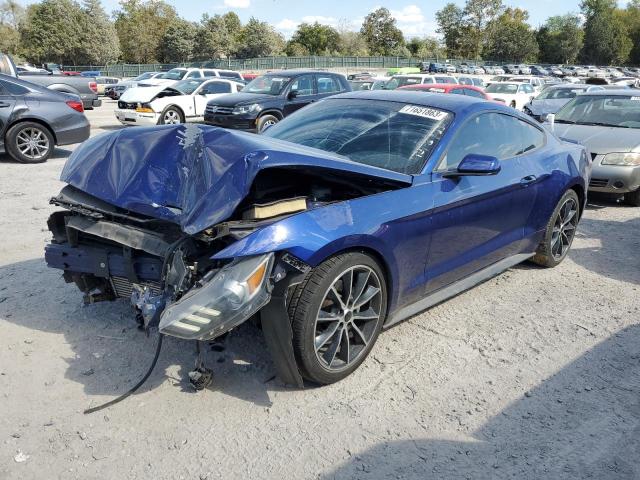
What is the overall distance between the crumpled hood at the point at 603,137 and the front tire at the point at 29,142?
8702 mm

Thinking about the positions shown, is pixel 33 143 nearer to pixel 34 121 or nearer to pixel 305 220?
pixel 34 121

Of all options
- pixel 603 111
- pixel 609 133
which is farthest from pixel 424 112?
pixel 603 111

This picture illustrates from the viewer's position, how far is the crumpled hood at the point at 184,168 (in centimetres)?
299

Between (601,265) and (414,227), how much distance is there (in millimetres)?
3108

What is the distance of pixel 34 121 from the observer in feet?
32.3

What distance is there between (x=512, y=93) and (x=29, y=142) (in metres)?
17.3

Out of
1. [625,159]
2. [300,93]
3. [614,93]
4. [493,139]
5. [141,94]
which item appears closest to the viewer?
[493,139]

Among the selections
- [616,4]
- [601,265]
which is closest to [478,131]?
[601,265]

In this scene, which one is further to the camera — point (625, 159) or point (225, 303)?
point (625, 159)

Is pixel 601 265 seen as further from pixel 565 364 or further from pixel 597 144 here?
pixel 597 144

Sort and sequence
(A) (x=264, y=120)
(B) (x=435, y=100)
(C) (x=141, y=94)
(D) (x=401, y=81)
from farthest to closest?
(D) (x=401, y=81), (C) (x=141, y=94), (A) (x=264, y=120), (B) (x=435, y=100)

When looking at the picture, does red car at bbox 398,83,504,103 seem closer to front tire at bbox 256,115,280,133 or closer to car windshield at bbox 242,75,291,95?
car windshield at bbox 242,75,291,95

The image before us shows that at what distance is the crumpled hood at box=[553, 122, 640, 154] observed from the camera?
25.7ft

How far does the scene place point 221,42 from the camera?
233 ft
